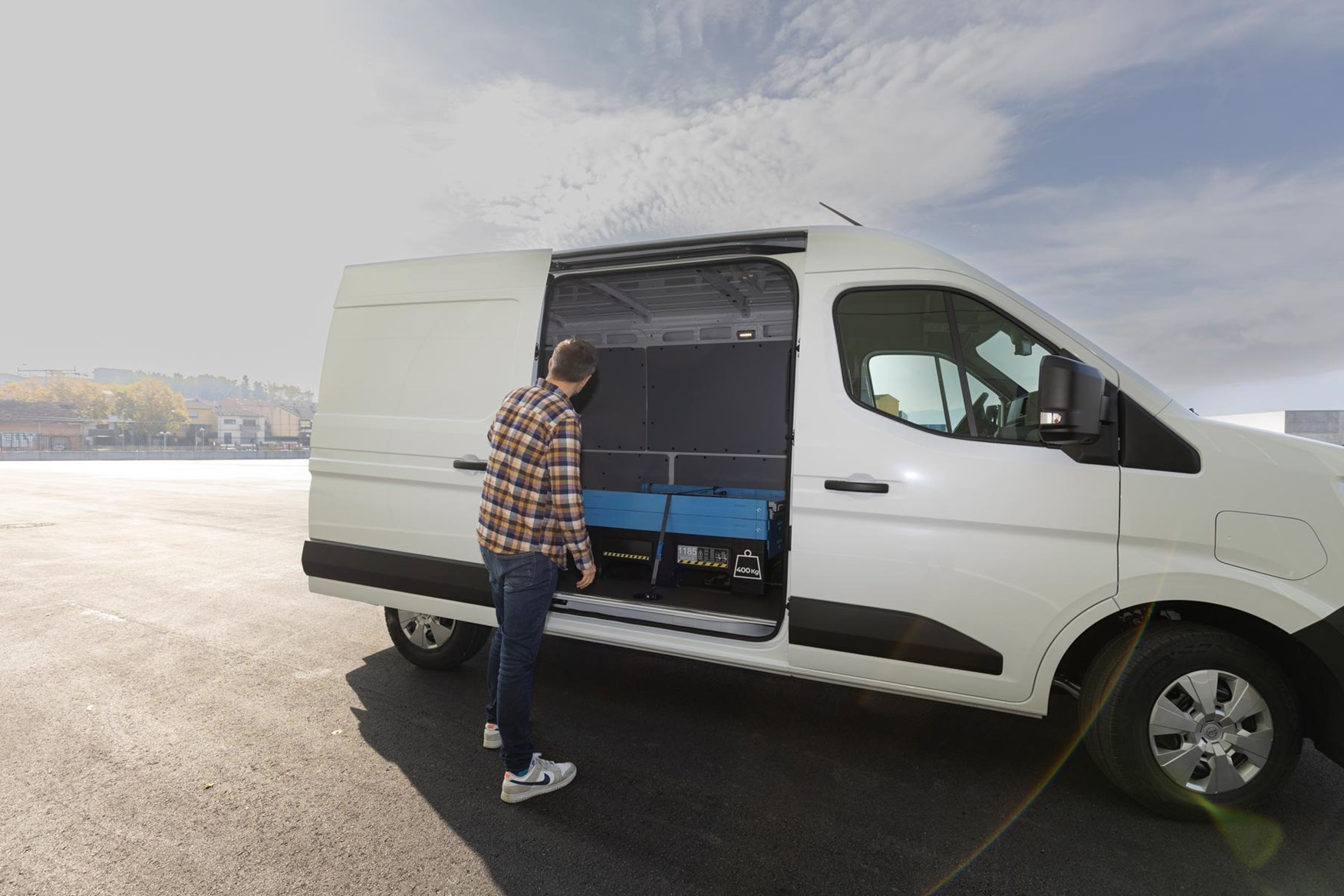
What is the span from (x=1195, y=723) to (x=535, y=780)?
8.25 feet

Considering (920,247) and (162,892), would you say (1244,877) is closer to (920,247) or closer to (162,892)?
(920,247)

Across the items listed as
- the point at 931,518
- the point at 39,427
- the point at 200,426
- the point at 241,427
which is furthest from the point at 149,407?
the point at 931,518

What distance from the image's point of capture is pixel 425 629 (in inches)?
165

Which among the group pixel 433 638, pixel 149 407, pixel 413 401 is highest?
pixel 149 407

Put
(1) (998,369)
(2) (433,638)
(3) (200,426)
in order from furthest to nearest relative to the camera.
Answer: (3) (200,426)
(2) (433,638)
(1) (998,369)

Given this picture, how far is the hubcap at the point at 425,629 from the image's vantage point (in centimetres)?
412

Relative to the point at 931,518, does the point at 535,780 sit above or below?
below

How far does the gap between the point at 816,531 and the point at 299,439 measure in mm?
130226

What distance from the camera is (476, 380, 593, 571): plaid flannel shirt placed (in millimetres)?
2744

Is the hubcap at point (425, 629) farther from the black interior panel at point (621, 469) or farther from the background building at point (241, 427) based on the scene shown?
the background building at point (241, 427)

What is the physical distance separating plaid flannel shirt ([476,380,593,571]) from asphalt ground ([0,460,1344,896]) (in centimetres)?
102

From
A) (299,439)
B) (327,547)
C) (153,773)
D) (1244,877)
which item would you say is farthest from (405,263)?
(299,439)

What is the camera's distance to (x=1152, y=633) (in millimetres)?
2703

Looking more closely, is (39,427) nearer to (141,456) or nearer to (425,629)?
(141,456)
